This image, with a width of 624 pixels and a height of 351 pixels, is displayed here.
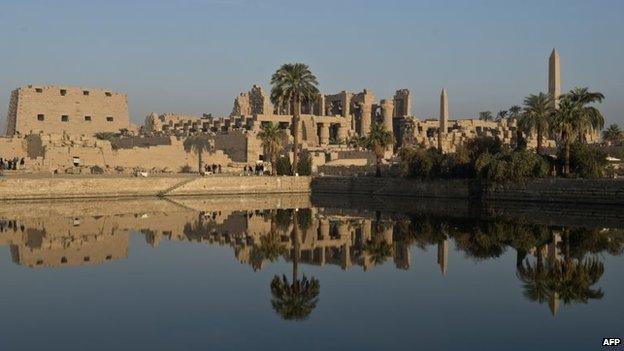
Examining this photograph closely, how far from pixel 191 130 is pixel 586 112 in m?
46.3

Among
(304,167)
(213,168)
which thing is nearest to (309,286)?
(304,167)

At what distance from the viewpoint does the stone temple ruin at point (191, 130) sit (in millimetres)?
58344

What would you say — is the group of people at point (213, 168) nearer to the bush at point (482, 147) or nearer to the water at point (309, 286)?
the bush at point (482, 147)

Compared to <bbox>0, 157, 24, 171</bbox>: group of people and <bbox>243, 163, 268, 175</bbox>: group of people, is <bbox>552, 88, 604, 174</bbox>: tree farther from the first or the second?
<bbox>0, 157, 24, 171</bbox>: group of people

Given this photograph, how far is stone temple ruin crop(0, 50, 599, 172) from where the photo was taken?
191 feet

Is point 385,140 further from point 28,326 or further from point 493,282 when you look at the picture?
point 28,326

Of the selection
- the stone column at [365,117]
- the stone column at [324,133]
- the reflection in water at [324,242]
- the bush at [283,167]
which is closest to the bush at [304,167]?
the bush at [283,167]

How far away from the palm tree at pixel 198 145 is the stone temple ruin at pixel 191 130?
20.4 inches

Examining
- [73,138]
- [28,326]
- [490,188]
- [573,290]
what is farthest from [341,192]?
[28,326]

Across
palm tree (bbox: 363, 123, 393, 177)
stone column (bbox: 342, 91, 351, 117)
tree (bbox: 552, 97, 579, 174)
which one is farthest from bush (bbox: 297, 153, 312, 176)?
stone column (bbox: 342, 91, 351, 117)

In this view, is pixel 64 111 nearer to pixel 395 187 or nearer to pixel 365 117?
pixel 365 117

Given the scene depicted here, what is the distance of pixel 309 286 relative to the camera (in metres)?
15.1

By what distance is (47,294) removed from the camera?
564 inches

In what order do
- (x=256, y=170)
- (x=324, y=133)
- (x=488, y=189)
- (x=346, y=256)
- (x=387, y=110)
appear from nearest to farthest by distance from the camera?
(x=346, y=256), (x=488, y=189), (x=256, y=170), (x=324, y=133), (x=387, y=110)
